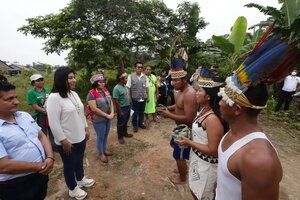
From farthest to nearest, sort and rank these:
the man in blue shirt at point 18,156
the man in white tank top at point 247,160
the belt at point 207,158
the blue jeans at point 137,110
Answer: the blue jeans at point 137,110
the belt at point 207,158
the man in blue shirt at point 18,156
the man in white tank top at point 247,160

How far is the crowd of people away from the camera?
1263mm

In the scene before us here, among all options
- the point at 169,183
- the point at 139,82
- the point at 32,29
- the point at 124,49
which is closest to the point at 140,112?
the point at 139,82

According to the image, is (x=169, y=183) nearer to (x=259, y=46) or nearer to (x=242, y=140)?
(x=242, y=140)

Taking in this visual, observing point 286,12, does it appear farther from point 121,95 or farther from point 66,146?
point 66,146

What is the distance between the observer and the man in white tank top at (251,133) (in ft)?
3.75

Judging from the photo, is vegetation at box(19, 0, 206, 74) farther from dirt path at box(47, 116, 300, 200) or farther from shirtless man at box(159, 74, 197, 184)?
shirtless man at box(159, 74, 197, 184)

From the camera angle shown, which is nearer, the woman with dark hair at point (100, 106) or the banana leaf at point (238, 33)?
the woman with dark hair at point (100, 106)

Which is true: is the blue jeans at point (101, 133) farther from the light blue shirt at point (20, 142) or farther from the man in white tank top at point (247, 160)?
the man in white tank top at point (247, 160)

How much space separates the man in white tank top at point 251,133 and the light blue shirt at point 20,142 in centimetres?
175

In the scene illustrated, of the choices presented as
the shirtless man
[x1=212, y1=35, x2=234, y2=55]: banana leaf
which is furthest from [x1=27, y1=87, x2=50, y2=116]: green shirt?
[x1=212, y1=35, x2=234, y2=55]: banana leaf

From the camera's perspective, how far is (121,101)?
196 inches

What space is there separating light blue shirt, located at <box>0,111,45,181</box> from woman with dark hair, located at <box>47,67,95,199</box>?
16.7 inches

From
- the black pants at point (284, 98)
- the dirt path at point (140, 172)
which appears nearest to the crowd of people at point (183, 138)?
the dirt path at point (140, 172)

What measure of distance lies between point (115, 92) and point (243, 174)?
3879 mm
